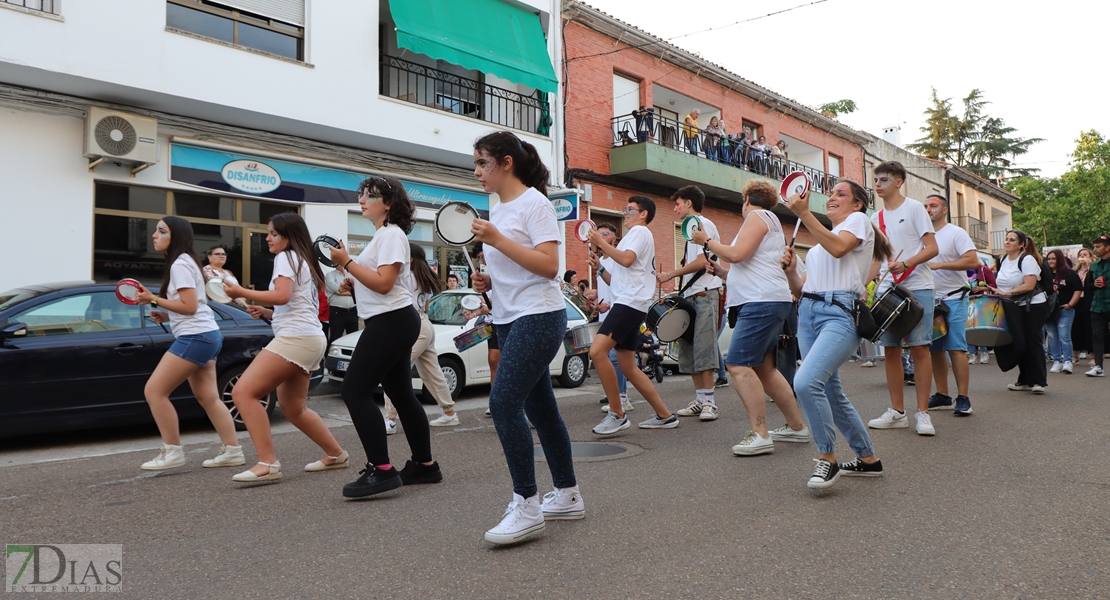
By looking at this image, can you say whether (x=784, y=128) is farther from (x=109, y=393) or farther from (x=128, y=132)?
(x=109, y=393)

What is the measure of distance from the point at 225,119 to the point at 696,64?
551 inches

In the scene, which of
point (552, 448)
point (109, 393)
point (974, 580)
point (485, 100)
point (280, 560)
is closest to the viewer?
point (974, 580)

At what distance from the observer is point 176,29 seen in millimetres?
11531

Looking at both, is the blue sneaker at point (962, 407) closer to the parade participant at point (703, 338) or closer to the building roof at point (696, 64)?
the parade participant at point (703, 338)

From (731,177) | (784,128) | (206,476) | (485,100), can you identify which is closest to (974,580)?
(206,476)

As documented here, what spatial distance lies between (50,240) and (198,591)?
9629mm

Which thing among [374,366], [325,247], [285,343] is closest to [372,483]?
[374,366]

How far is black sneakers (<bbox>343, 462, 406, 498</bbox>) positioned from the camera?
446 cm

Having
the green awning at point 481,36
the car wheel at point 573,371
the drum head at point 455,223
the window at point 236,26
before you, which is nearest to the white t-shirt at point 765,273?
the drum head at point 455,223

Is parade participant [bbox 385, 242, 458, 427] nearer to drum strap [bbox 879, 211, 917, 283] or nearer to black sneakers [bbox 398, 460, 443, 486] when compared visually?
black sneakers [bbox 398, 460, 443, 486]

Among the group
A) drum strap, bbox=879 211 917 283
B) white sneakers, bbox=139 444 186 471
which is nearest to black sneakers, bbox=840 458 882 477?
drum strap, bbox=879 211 917 283

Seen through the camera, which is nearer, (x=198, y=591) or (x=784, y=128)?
(x=198, y=591)

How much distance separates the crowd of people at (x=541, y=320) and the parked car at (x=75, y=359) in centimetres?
138

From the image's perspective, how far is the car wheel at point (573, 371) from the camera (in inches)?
452
